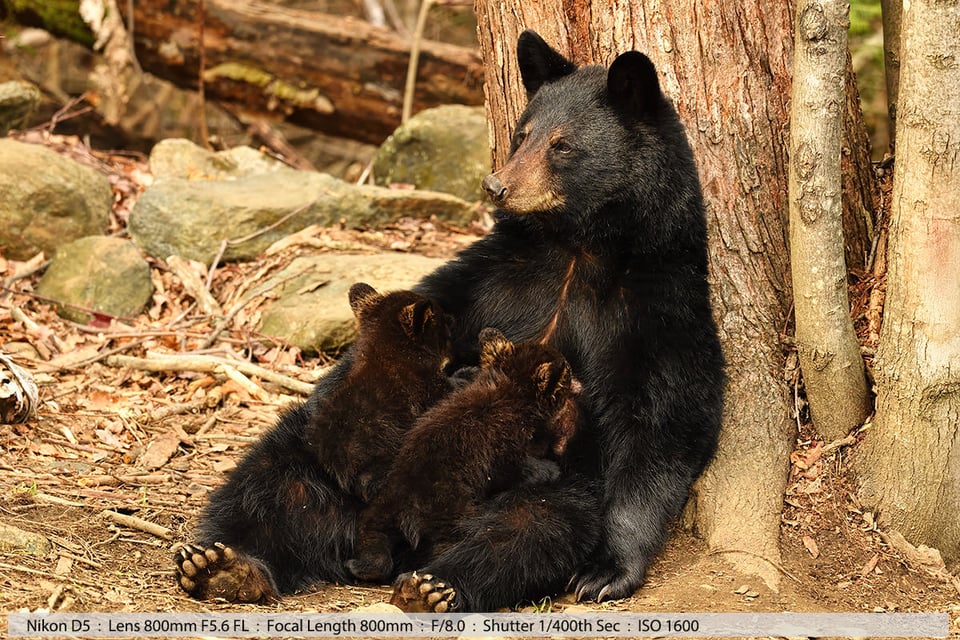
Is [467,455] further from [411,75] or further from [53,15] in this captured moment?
[53,15]

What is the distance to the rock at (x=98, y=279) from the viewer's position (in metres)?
8.11

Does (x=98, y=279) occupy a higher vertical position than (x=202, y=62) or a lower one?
lower

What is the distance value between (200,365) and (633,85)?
369cm

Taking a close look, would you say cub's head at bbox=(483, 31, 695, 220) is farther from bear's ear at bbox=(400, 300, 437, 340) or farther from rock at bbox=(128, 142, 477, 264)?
rock at bbox=(128, 142, 477, 264)

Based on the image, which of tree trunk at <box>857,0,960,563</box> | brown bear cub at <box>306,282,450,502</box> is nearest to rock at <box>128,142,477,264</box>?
brown bear cub at <box>306,282,450,502</box>

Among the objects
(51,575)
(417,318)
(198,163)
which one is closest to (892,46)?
(417,318)

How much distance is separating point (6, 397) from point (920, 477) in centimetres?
483

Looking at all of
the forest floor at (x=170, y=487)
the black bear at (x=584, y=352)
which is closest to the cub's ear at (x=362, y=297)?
the black bear at (x=584, y=352)

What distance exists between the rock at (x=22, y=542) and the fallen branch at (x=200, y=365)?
8.69 ft

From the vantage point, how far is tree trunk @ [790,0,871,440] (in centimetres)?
495

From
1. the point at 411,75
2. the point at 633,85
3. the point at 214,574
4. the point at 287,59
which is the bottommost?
the point at 214,574

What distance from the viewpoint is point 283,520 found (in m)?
4.92

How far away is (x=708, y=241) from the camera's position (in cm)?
546

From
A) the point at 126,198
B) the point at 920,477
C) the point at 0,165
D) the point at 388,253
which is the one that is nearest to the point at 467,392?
the point at 920,477
